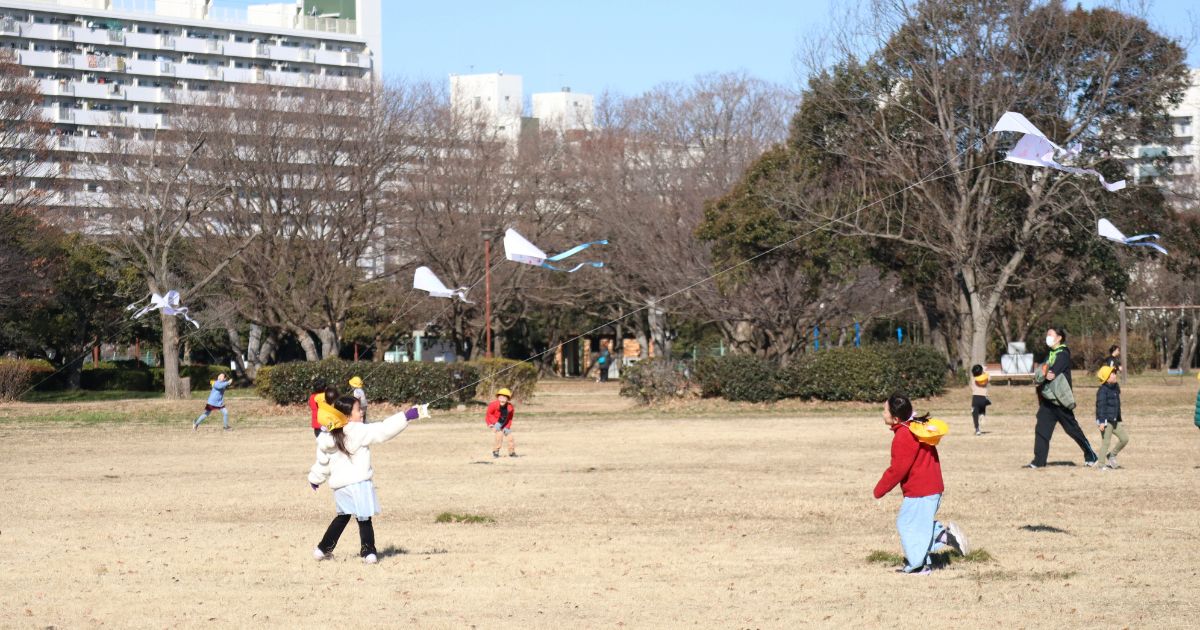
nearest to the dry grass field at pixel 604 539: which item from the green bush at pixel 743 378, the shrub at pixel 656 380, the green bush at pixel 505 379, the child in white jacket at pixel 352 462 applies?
the child in white jacket at pixel 352 462

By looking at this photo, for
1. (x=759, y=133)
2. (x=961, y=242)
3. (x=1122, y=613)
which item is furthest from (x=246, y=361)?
(x=1122, y=613)

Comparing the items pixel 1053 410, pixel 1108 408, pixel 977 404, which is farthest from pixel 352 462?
pixel 977 404

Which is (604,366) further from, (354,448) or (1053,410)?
(354,448)

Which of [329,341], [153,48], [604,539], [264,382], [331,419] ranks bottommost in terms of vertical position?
[604,539]

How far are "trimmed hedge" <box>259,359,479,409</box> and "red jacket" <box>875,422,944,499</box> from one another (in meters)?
23.4

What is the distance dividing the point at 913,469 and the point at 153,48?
103 m

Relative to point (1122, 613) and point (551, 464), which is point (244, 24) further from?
point (1122, 613)

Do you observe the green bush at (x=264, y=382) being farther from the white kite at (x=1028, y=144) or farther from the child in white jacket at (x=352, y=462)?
the child in white jacket at (x=352, y=462)

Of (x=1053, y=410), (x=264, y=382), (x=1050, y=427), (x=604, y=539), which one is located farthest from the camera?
(x=264, y=382)

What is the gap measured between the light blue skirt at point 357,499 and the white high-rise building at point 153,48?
288 feet

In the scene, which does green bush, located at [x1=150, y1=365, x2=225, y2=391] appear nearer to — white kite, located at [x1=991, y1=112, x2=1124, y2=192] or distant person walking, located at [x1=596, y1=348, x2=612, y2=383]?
distant person walking, located at [x1=596, y1=348, x2=612, y2=383]

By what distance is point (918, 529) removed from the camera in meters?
9.33

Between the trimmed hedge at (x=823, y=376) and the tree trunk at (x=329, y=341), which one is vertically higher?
the tree trunk at (x=329, y=341)

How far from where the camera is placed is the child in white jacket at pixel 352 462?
10.1m
